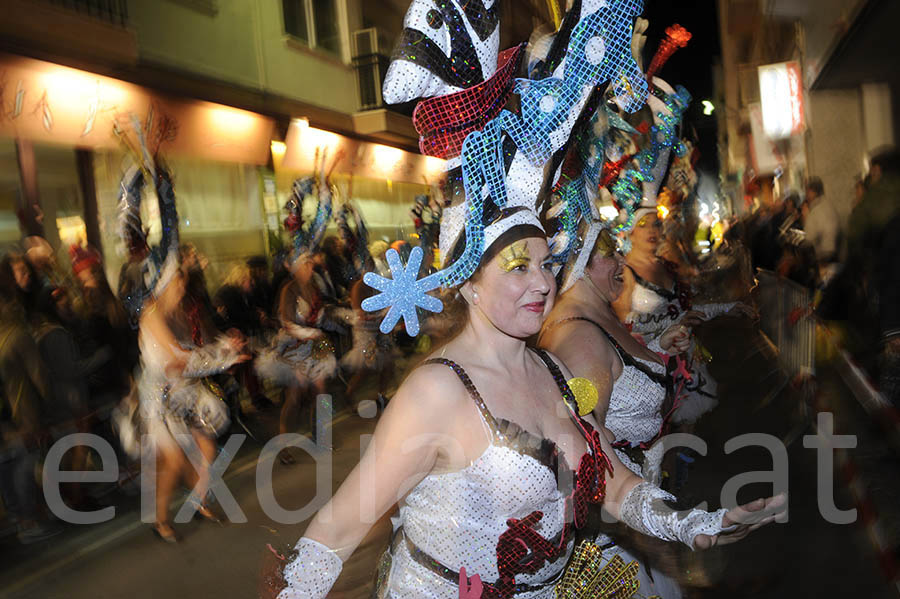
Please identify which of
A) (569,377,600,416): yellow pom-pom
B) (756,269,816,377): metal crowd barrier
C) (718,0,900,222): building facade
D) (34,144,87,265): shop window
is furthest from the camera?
(718,0,900,222): building facade

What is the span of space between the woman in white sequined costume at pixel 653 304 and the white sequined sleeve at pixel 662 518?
3.00 m

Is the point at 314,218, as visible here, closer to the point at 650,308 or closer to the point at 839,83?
the point at 650,308

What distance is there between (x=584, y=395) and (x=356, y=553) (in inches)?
128

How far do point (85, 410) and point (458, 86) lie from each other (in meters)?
5.64

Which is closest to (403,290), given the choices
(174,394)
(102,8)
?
(174,394)

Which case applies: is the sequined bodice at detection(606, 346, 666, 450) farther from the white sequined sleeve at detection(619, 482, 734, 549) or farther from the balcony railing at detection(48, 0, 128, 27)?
the balcony railing at detection(48, 0, 128, 27)

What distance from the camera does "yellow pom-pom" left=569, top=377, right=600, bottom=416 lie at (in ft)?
8.14

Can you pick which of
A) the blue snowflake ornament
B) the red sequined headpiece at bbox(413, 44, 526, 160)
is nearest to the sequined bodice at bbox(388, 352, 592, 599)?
the blue snowflake ornament

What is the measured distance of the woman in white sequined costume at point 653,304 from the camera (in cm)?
532

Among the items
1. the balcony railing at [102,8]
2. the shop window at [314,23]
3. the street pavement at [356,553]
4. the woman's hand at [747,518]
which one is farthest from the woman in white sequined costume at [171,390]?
the shop window at [314,23]

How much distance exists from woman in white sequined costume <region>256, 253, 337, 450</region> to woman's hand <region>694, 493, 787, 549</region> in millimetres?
6130

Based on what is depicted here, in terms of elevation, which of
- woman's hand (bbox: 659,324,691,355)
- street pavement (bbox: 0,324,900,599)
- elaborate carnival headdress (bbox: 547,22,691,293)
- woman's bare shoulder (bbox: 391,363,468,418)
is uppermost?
elaborate carnival headdress (bbox: 547,22,691,293)

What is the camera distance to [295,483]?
673cm

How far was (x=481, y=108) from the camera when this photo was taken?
2260 millimetres
